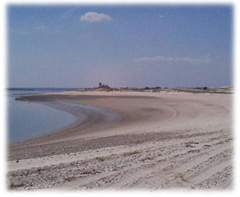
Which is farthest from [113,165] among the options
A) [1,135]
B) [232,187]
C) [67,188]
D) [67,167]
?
[1,135]

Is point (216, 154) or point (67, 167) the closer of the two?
point (67, 167)

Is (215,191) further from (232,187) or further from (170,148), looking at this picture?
(170,148)

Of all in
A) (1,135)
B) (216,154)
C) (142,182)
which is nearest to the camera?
(142,182)

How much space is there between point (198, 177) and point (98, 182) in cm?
177

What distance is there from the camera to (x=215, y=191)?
5.01 meters

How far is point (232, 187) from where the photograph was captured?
5164 millimetres

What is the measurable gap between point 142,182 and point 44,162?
287cm

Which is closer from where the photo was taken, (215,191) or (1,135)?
(215,191)

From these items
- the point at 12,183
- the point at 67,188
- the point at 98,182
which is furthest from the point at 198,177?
the point at 12,183
